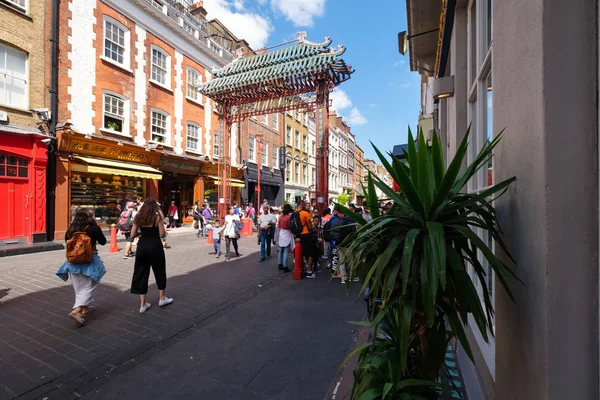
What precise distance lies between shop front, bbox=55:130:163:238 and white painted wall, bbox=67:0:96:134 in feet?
3.11

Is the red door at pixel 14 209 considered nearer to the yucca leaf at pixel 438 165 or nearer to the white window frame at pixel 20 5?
the white window frame at pixel 20 5

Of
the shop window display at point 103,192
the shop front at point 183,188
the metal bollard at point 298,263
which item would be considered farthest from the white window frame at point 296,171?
the metal bollard at point 298,263

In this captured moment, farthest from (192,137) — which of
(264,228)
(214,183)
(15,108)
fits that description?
(264,228)

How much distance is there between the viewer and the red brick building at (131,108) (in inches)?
478

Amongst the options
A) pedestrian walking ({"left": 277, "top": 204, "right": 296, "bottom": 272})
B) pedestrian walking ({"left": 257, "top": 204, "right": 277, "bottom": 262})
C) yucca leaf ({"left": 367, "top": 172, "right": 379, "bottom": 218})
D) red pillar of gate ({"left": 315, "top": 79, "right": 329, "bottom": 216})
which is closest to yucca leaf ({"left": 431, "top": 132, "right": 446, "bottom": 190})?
yucca leaf ({"left": 367, "top": 172, "right": 379, "bottom": 218})

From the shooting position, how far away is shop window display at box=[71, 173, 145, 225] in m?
12.8

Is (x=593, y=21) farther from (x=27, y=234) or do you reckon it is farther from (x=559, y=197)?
(x=27, y=234)

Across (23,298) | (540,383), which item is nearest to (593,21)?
(540,383)

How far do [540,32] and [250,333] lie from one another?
4.06 m

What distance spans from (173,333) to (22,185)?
35.9 feet

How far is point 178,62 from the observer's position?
17453 mm

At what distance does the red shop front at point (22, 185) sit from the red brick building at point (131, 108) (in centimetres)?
70

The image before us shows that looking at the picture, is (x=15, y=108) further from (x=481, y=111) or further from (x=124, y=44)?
(x=481, y=111)

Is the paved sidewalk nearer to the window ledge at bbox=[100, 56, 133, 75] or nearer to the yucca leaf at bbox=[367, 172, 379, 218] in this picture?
the yucca leaf at bbox=[367, 172, 379, 218]
